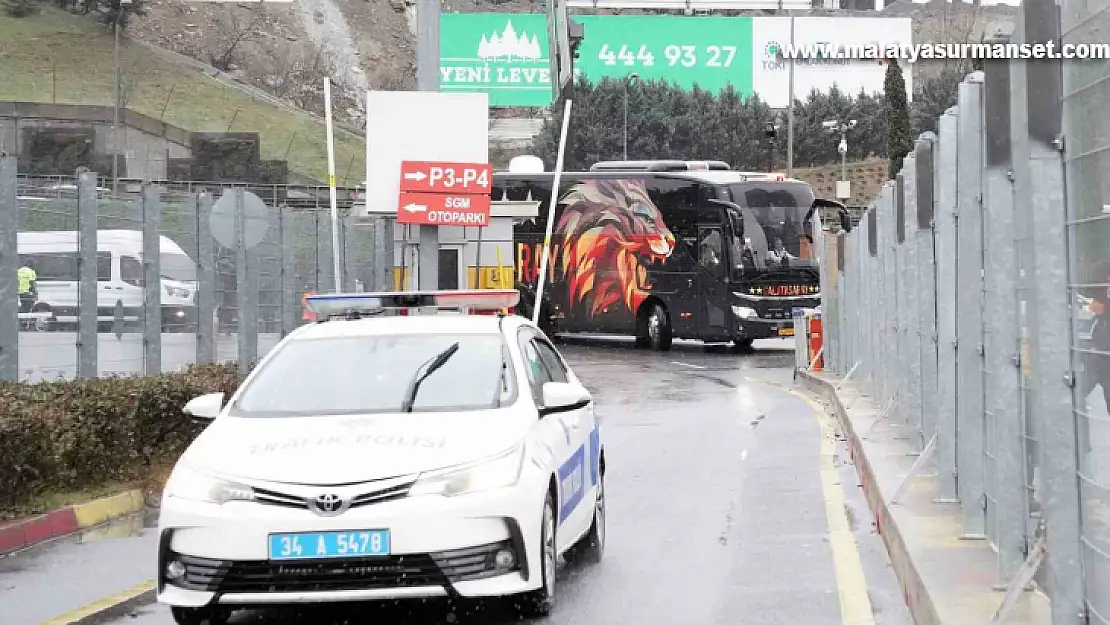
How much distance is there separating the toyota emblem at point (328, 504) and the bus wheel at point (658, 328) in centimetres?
2931

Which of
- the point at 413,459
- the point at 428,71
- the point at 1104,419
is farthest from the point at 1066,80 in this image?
the point at 428,71

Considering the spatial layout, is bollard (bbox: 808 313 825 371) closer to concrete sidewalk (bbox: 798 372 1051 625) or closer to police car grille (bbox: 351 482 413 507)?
concrete sidewalk (bbox: 798 372 1051 625)

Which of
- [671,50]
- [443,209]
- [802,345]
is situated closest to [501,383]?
[443,209]

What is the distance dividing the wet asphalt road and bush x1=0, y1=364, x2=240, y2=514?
56 cm

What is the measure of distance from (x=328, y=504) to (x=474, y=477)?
2.10ft

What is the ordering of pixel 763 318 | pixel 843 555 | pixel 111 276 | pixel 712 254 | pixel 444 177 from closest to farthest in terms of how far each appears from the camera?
pixel 843 555, pixel 111 276, pixel 444 177, pixel 763 318, pixel 712 254

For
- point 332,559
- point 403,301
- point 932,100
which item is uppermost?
point 932,100

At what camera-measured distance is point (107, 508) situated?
1094 cm

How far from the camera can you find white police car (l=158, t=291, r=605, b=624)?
22.1ft

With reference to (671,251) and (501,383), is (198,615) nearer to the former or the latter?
(501,383)

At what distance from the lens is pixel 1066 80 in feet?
17.5

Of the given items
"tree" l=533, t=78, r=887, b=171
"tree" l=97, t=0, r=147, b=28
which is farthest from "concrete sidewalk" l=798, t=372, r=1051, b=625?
"tree" l=97, t=0, r=147, b=28

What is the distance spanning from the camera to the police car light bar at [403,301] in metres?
8.84

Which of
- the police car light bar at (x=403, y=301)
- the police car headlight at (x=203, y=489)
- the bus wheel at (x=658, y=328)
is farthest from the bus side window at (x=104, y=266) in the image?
the bus wheel at (x=658, y=328)
